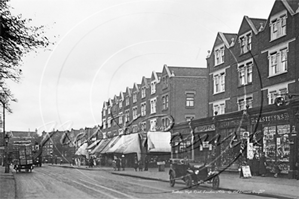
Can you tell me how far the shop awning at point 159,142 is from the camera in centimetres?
4547

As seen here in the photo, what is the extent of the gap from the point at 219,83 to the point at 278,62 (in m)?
9.36

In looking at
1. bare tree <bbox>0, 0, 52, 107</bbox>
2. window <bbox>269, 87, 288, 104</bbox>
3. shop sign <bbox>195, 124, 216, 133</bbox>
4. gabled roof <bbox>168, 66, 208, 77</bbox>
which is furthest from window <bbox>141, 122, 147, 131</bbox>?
bare tree <bbox>0, 0, 52, 107</bbox>

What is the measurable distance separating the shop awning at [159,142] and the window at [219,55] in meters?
11.4

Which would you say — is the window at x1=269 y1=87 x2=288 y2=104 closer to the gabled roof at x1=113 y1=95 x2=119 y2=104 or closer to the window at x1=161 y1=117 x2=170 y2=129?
the window at x1=161 y1=117 x2=170 y2=129

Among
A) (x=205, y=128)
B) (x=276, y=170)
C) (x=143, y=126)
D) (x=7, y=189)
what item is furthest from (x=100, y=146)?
(x=7, y=189)

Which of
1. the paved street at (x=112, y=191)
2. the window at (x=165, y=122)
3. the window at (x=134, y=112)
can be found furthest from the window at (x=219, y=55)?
the window at (x=134, y=112)

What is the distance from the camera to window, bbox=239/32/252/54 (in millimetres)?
33847

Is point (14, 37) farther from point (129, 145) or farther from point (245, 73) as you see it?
point (129, 145)

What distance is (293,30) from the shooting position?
2800 cm

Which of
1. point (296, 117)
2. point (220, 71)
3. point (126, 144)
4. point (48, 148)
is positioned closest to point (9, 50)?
point (296, 117)

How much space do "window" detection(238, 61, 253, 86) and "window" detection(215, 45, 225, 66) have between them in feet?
11.9

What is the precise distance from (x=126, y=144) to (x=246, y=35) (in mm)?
21689

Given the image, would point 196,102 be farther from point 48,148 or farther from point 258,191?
point 48,148

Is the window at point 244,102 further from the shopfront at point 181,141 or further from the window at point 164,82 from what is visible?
the window at point 164,82
